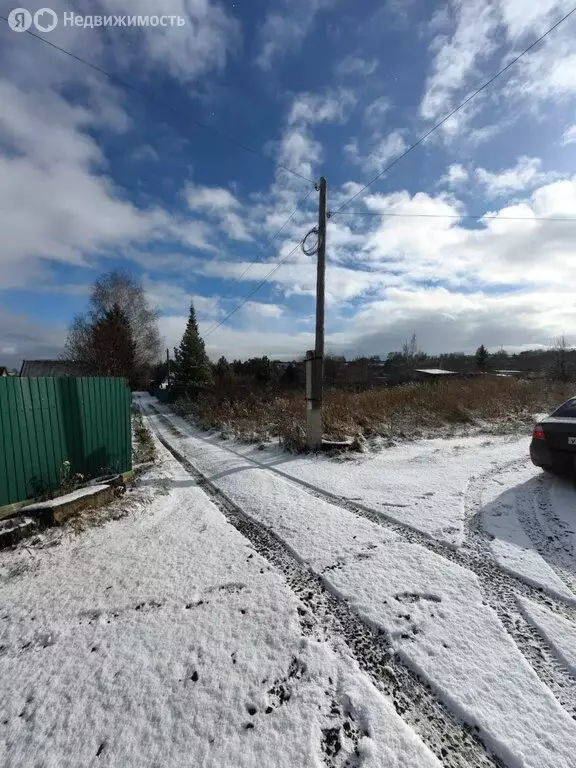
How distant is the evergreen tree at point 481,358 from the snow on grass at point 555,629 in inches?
2013

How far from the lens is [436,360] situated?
56.1 m

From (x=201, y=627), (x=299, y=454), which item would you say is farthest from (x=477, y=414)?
(x=201, y=627)

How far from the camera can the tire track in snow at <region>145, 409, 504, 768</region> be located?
1548 millimetres

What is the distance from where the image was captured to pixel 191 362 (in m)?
32.0

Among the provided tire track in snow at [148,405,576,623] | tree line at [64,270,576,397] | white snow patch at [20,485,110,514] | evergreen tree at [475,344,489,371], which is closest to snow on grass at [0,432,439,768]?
white snow patch at [20,485,110,514]

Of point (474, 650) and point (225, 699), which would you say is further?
point (474, 650)

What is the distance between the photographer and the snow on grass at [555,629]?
2.02 m

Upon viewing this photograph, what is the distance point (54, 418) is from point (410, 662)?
481cm

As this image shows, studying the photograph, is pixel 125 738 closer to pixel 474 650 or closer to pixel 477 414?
→ pixel 474 650

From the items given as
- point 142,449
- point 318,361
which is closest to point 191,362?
point 142,449

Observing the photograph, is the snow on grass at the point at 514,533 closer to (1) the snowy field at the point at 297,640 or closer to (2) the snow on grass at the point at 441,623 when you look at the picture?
(1) the snowy field at the point at 297,640

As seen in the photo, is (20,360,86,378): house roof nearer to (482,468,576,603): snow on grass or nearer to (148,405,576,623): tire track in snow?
(148,405,576,623): tire track in snow

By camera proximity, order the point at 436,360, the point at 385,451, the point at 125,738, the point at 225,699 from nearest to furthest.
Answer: the point at 125,738, the point at 225,699, the point at 385,451, the point at 436,360

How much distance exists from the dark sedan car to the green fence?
21.6 feet
